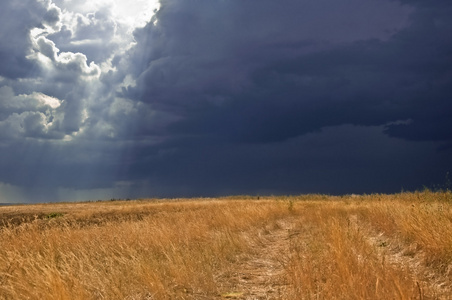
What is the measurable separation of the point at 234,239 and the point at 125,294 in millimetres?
4387

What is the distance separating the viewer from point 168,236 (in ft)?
32.4

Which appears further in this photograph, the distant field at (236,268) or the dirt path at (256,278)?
the dirt path at (256,278)

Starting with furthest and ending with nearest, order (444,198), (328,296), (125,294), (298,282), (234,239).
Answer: (444,198) → (234,239) → (125,294) → (298,282) → (328,296)

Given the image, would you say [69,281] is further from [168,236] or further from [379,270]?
[379,270]

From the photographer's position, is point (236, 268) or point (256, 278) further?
Answer: point (236, 268)

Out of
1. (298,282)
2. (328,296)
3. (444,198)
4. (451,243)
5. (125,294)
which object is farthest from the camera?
(444,198)

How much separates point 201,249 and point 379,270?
14.4 ft

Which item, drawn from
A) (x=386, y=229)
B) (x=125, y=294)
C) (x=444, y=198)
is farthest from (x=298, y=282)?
(x=444, y=198)

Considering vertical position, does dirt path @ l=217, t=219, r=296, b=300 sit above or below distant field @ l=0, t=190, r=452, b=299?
below

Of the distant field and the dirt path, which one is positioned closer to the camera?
the distant field

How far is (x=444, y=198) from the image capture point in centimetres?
1383

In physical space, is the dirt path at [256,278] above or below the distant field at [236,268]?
below

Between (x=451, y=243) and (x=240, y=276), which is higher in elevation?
(x=451, y=243)

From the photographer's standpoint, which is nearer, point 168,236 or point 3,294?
point 3,294
